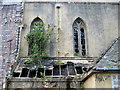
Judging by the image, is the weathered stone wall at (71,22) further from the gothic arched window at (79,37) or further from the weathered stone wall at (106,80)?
the weathered stone wall at (106,80)

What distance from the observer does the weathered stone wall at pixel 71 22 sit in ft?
40.0

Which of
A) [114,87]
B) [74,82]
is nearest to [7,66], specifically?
[74,82]

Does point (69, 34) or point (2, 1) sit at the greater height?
point (2, 1)

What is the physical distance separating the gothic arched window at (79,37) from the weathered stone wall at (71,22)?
0.31 meters

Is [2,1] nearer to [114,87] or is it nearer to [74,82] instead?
[74,82]

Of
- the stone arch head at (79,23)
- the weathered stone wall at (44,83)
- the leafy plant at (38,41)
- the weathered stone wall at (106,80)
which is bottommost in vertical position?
the weathered stone wall at (44,83)

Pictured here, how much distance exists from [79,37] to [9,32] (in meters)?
4.66

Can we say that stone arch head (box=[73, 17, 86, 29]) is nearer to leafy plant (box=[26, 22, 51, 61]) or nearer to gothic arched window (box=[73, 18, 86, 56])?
gothic arched window (box=[73, 18, 86, 56])

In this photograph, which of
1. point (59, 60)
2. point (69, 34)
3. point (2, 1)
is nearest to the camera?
point (59, 60)

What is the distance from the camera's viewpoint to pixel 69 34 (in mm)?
12531

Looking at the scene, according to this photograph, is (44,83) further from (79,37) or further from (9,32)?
(9,32)

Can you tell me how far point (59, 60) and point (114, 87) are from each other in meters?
4.88

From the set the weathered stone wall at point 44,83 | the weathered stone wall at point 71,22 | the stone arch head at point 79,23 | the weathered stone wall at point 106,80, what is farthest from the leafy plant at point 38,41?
the weathered stone wall at point 106,80

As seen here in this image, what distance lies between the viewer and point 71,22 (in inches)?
504
